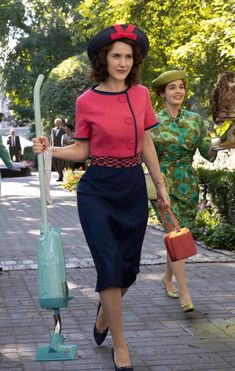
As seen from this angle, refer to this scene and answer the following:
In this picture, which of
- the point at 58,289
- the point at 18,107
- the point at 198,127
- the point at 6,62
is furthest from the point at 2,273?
the point at 18,107

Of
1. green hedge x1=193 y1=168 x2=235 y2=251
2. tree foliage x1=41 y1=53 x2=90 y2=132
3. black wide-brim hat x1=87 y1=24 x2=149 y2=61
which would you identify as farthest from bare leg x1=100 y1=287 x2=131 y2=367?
tree foliage x1=41 y1=53 x2=90 y2=132

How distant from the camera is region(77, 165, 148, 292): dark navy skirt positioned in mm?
4727

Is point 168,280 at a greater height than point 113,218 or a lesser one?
lesser

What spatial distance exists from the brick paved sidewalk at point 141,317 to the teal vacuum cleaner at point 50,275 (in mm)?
359

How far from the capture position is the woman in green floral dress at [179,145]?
6.47 m

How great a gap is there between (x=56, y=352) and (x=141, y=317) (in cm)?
174

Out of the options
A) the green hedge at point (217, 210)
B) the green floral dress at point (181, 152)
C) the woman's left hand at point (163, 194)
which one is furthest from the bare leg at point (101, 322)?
the green hedge at point (217, 210)

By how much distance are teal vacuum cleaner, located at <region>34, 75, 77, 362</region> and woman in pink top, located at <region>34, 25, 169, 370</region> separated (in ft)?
0.80

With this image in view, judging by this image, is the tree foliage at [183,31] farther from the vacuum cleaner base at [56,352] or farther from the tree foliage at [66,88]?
the tree foliage at [66,88]

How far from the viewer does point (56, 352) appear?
4.58 m

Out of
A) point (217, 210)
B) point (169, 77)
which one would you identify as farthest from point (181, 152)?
point (217, 210)

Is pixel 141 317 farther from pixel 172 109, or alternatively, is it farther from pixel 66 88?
pixel 66 88

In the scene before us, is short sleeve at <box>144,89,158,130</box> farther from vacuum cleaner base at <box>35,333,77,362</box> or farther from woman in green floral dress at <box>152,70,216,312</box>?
woman in green floral dress at <box>152,70,216,312</box>

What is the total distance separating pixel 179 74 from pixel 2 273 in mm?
2896
